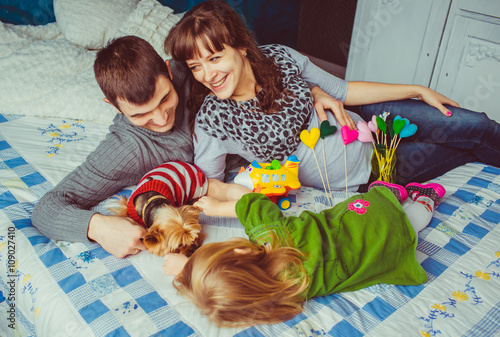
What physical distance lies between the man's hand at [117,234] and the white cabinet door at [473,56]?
1848 mm

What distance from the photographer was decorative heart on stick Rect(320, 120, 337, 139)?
133 cm

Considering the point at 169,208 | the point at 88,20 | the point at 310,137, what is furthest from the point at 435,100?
the point at 88,20

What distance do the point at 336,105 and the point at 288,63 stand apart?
0.22 meters

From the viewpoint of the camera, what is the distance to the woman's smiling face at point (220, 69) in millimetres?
1188

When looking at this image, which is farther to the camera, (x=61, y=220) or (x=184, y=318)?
(x=61, y=220)

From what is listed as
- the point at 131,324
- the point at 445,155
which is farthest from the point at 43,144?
the point at 445,155

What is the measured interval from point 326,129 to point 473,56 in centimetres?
123

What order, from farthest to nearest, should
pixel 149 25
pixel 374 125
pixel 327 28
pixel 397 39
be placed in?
pixel 327 28
pixel 397 39
pixel 149 25
pixel 374 125

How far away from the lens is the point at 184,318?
35.1 inches

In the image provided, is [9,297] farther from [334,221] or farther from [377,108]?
[377,108]

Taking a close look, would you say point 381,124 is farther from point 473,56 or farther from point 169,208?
point 473,56

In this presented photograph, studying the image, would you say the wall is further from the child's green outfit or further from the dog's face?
the dog's face

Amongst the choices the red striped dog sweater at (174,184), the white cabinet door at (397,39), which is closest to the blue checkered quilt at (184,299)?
the red striped dog sweater at (174,184)

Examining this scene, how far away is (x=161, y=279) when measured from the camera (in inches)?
39.1
